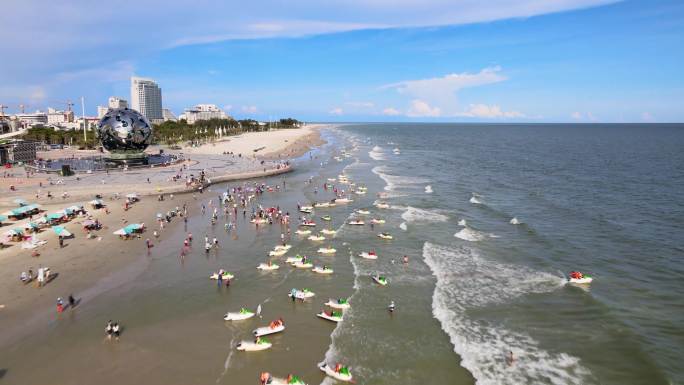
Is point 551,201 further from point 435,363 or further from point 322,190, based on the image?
point 435,363

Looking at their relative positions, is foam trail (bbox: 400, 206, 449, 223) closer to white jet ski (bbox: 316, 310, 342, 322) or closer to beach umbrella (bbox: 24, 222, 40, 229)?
white jet ski (bbox: 316, 310, 342, 322)

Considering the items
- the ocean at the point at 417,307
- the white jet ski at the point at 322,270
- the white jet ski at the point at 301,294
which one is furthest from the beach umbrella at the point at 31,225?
the white jet ski at the point at 301,294

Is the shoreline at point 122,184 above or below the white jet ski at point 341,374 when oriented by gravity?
above

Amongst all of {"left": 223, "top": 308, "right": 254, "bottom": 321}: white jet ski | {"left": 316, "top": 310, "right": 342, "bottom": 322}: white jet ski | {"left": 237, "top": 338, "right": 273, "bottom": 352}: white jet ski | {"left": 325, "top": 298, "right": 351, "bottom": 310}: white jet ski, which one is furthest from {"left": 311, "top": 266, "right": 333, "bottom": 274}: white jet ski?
{"left": 237, "top": 338, "right": 273, "bottom": 352}: white jet ski

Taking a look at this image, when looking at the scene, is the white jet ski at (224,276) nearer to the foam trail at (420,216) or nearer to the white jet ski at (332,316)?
the white jet ski at (332,316)

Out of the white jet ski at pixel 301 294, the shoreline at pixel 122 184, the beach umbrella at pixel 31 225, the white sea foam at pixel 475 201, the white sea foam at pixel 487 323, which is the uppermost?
the shoreline at pixel 122 184

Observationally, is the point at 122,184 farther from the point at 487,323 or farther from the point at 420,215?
the point at 487,323

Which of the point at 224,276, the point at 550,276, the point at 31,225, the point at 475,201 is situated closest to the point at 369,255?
the point at 224,276
